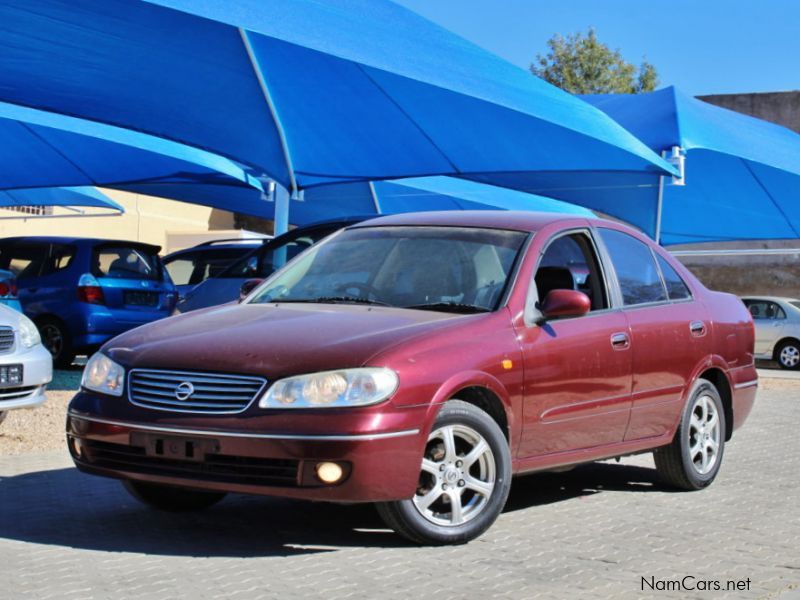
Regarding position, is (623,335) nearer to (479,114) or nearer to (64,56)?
(479,114)

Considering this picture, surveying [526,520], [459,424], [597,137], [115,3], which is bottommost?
[526,520]

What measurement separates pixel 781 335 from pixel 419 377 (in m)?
21.2

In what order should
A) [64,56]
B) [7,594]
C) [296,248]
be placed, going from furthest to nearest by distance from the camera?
1. [296,248]
2. [64,56]
3. [7,594]

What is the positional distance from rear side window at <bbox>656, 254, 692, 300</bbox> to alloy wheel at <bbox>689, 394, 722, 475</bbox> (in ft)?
2.14

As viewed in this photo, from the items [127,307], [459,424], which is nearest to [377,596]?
[459,424]

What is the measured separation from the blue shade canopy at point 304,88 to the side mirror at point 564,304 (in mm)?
4862

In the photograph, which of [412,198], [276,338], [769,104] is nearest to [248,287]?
[276,338]

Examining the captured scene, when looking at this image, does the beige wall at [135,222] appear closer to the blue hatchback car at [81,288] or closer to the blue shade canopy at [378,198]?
the blue shade canopy at [378,198]

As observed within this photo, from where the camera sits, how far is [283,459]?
17.5 feet

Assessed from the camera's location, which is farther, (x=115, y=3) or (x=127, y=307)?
(x=127, y=307)

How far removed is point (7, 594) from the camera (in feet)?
15.3

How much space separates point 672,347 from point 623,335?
2.14ft

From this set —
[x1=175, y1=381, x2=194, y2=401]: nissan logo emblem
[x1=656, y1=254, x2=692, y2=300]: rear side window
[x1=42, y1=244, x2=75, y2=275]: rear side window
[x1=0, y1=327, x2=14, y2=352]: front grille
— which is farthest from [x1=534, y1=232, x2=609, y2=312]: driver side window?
[x1=42, y1=244, x2=75, y2=275]: rear side window

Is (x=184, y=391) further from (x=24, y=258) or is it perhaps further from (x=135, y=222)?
(x=135, y=222)
